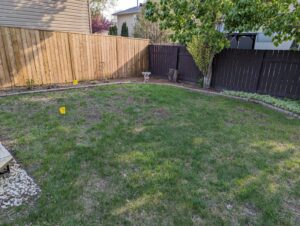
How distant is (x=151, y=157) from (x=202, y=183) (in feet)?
2.43

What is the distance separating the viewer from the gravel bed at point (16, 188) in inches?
74.4

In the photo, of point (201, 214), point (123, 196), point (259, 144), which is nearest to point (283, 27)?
point (259, 144)

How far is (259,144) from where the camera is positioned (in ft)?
10.6

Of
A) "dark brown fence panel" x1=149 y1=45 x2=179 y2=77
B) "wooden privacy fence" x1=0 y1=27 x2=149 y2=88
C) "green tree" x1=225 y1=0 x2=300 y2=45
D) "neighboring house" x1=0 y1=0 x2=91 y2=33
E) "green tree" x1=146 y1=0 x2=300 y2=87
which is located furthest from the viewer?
"dark brown fence panel" x1=149 y1=45 x2=179 y2=77

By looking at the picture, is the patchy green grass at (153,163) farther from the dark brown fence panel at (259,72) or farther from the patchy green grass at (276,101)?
the dark brown fence panel at (259,72)

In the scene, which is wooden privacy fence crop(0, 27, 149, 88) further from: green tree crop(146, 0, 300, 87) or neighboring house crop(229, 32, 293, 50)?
neighboring house crop(229, 32, 293, 50)

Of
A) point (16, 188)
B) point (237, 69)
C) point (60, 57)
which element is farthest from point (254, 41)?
point (16, 188)

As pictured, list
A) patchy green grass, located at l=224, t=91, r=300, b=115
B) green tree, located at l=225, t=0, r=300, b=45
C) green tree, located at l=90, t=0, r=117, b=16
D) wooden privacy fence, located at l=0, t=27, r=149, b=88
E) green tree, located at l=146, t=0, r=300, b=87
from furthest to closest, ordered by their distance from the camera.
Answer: green tree, located at l=90, t=0, r=117, b=16 → wooden privacy fence, located at l=0, t=27, r=149, b=88 → patchy green grass, located at l=224, t=91, r=300, b=115 → green tree, located at l=146, t=0, r=300, b=87 → green tree, located at l=225, t=0, r=300, b=45

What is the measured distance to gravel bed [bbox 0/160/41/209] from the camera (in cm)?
189

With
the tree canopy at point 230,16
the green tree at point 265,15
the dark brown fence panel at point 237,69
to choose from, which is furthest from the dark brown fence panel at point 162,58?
the green tree at point 265,15

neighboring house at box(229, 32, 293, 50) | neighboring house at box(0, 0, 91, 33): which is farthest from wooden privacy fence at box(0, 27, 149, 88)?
neighboring house at box(229, 32, 293, 50)

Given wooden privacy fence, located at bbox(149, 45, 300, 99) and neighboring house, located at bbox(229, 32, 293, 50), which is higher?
neighboring house, located at bbox(229, 32, 293, 50)

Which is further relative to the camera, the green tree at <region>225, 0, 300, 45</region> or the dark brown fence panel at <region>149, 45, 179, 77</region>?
the dark brown fence panel at <region>149, 45, 179, 77</region>

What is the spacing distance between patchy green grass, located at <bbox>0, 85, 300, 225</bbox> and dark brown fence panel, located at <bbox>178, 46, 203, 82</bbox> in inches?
132
